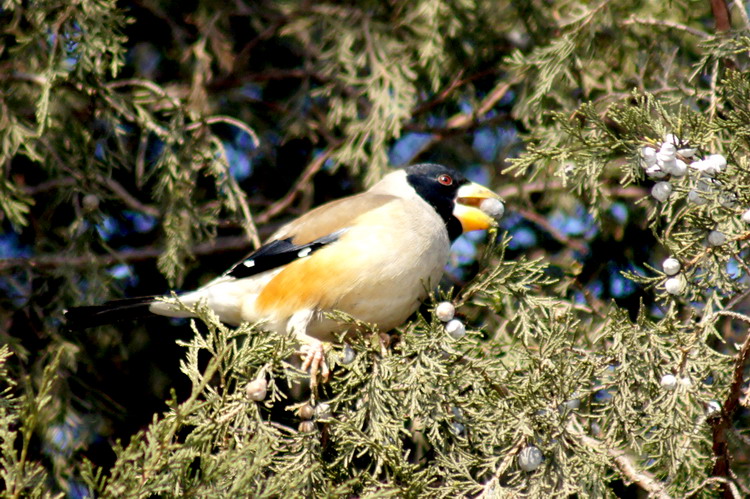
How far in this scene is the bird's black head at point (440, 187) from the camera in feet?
15.7

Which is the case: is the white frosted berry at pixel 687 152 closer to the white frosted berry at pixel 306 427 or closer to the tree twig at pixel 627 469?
the tree twig at pixel 627 469

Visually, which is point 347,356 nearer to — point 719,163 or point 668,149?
point 668,149

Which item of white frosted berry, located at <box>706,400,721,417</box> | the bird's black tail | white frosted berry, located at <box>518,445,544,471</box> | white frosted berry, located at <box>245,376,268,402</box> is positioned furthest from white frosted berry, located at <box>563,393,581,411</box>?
the bird's black tail

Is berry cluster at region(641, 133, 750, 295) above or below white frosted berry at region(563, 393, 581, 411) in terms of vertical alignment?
above

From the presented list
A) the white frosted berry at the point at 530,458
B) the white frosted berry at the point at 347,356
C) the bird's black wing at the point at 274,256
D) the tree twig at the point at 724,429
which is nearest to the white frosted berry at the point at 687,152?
the tree twig at the point at 724,429

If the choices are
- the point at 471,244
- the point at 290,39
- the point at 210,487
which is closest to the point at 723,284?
the point at 210,487

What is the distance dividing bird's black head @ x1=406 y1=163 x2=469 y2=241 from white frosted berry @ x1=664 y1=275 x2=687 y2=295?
1.58 metres

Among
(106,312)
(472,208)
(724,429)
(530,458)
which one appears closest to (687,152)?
(724,429)

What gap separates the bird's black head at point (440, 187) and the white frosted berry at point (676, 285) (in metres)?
1.58

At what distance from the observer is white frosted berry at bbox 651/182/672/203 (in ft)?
10.9

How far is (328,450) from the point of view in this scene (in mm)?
3545

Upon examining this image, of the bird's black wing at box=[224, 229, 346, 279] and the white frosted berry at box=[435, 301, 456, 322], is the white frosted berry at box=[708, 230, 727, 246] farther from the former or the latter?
the bird's black wing at box=[224, 229, 346, 279]

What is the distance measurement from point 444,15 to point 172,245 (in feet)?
7.10

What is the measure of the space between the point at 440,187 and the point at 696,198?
1863 millimetres
